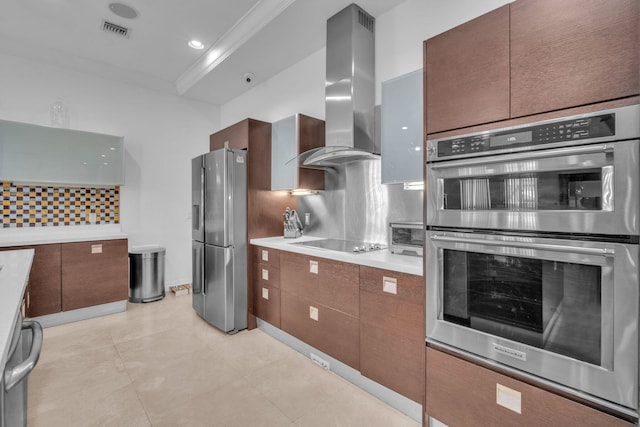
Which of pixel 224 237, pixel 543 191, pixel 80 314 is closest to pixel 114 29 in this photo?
pixel 224 237

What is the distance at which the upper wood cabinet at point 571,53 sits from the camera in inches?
41.2

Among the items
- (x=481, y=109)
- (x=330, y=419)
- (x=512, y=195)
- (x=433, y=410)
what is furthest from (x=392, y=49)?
(x=330, y=419)

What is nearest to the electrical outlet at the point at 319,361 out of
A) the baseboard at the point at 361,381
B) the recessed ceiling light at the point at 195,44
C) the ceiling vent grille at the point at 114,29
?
the baseboard at the point at 361,381

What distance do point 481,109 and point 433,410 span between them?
1.53 metres

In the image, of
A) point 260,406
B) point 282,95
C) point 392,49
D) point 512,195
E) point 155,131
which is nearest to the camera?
point 512,195

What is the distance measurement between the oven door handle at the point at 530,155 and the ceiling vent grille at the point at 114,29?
3.34m

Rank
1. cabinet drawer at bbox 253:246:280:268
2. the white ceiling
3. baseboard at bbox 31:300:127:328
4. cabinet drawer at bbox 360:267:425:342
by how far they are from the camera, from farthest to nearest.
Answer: baseboard at bbox 31:300:127:328, cabinet drawer at bbox 253:246:280:268, the white ceiling, cabinet drawer at bbox 360:267:425:342

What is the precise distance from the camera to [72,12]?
107 inches

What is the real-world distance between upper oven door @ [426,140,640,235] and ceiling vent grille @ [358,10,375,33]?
1721 mm

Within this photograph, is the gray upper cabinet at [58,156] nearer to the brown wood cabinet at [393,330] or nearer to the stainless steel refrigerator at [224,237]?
the stainless steel refrigerator at [224,237]

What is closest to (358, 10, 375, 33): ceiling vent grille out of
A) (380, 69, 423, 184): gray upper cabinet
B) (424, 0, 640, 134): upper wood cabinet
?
(380, 69, 423, 184): gray upper cabinet

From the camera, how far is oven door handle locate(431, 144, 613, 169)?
3.61ft

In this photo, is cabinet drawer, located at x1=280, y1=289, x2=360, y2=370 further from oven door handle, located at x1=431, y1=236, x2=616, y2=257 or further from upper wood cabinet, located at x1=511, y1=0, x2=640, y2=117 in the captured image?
upper wood cabinet, located at x1=511, y1=0, x2=640, y2=117

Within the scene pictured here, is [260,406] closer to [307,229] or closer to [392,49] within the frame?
[307,229]
